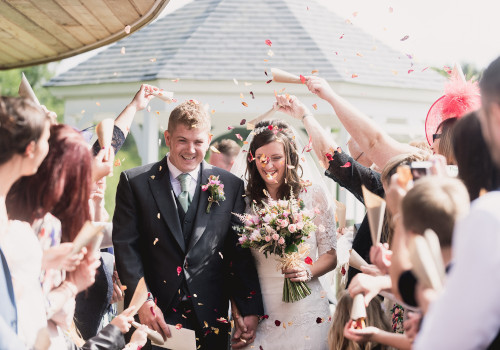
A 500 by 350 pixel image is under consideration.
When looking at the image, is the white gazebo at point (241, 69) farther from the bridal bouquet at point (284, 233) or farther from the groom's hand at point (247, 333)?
the groom's hand at point (247, 333)

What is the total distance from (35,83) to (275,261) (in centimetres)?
4522

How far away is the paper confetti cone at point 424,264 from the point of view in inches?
82.0

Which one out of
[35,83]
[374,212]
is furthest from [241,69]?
[35,83]

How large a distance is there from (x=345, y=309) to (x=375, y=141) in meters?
1.07

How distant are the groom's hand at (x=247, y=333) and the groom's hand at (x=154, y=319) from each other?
533 millimetres

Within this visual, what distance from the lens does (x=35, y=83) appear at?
46.7 m

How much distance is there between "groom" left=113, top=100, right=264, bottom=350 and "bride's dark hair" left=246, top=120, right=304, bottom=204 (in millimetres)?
227

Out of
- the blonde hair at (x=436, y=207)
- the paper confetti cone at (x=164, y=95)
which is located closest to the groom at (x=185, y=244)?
the paper confetti cone at (x=164, y=95)

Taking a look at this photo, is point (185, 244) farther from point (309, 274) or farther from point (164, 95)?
point (164, 95)

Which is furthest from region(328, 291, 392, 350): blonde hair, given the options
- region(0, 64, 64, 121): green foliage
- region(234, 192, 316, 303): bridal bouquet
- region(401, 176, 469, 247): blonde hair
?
region(0, 64, 64, 121): green foliage

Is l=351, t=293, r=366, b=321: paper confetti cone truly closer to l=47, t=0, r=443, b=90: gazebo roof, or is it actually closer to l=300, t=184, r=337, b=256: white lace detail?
l=300, t=184, r=337, b=256: white lace detail

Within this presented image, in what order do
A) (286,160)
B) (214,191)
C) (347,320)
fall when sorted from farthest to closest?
(286,160), (214,191), (347,320)

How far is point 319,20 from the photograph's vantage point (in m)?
15.2

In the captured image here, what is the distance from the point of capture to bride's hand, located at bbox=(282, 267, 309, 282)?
15.1ft
